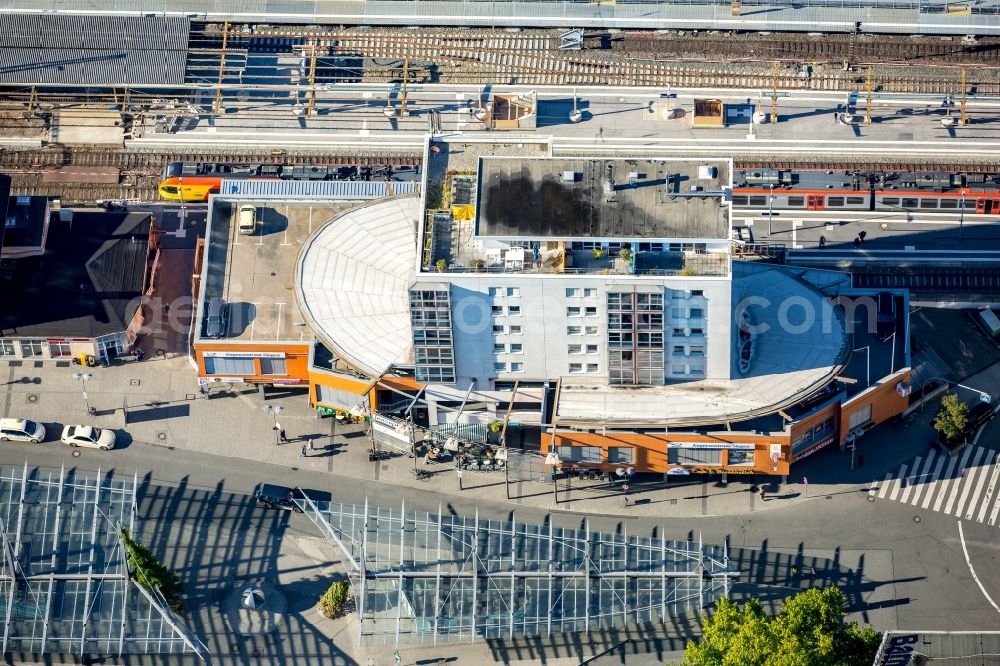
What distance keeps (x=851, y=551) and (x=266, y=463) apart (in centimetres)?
6096

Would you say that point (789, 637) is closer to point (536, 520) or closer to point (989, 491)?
point (536, 520)

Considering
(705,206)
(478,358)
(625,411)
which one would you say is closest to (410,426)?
(478,358)

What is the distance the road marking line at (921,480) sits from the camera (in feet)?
645

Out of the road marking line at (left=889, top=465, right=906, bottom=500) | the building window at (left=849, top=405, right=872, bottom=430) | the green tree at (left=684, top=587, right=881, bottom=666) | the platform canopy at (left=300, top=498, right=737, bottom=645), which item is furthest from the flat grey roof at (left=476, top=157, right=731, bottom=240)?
the green tree at (left=684, top=587, right=881, bottom=666)

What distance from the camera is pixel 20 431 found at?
7835 inches

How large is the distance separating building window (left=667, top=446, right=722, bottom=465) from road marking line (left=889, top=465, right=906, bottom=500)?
19.4 metres

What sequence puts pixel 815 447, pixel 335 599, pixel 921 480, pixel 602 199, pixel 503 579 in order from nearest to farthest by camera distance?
pixel 503 579, pixel 335 599, pixel 602 199, pixel 815 447, pixel 921 480

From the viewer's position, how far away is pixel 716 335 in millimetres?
189625

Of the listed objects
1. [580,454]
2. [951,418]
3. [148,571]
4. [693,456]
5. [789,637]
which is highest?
[951,418]

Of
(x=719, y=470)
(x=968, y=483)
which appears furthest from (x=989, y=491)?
(x=719, y=470)

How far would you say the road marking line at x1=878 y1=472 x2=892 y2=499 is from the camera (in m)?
196

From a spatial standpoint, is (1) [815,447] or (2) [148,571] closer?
(2) [148,571]

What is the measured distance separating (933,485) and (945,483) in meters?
1.34

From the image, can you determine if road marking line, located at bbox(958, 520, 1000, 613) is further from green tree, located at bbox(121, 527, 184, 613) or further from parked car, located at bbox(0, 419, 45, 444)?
parked car, located at bbox(0, 419, 45, 444)
